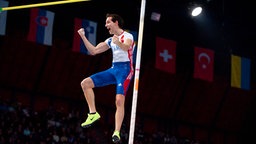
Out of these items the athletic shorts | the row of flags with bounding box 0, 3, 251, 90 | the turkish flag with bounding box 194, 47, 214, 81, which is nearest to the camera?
the athletic shorts

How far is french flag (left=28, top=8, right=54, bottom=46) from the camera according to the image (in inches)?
607

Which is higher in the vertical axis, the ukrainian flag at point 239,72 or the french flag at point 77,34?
the french flag at point 77,34

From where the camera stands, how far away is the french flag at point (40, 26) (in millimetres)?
15406

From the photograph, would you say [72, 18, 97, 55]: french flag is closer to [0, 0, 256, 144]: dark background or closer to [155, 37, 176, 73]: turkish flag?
[155, 37, 176, 73]: turkish flag

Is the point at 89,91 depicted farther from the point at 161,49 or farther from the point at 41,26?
the point at 161,49

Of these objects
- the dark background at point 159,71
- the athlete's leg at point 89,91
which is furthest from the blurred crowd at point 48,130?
the athlete's leg at point 89,91

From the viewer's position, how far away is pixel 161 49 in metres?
17.9

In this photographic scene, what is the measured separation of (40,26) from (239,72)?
8768 millimetres

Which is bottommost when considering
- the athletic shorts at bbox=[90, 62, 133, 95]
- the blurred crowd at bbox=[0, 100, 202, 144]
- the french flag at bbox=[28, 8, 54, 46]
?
the blurred crowd at bbox=[0, 100, 202, 144]

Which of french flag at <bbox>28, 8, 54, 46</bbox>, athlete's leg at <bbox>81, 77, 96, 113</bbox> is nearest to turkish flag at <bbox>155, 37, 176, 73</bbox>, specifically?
french flag at <bbox>28, 8, 54, 46</bbox>

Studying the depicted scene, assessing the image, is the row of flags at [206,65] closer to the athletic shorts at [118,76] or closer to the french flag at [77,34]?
the french flag at [77,34]

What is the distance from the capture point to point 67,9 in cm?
2005

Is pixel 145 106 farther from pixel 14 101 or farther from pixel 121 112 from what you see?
pixel 121 112

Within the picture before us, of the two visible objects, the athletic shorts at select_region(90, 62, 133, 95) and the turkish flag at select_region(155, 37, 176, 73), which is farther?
the turkish flag at select_region(155, 37, 176, 73)
